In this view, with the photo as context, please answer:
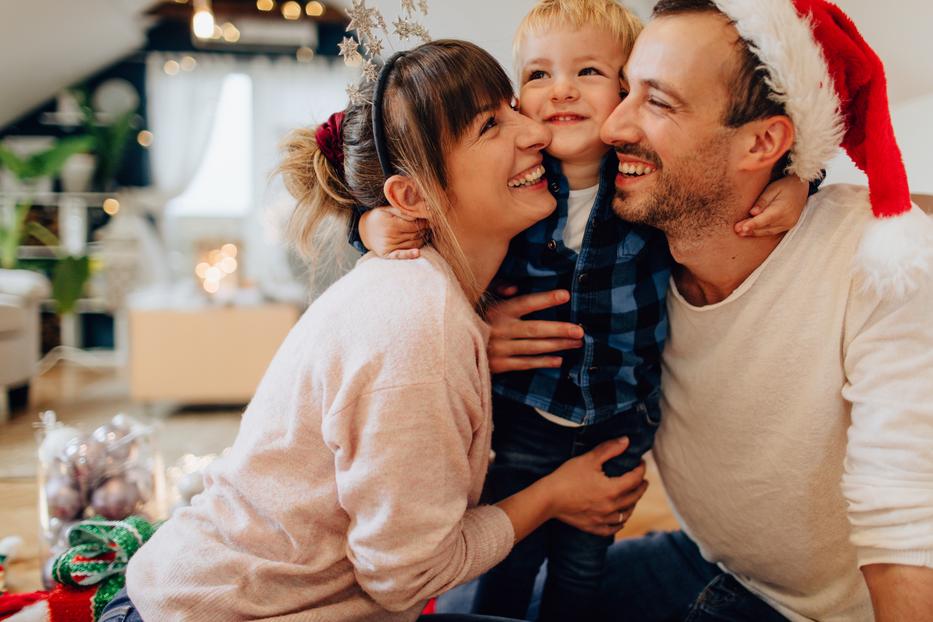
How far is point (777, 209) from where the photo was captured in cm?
118

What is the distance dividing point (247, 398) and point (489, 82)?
11.6ft

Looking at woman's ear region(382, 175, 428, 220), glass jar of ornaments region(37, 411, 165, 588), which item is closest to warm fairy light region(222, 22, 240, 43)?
glass jar of ornaments region(37, 411, 165, 588)

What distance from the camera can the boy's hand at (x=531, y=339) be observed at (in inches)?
52.4

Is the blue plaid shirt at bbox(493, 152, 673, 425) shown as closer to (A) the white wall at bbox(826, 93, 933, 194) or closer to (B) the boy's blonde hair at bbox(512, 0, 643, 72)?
(B) the boy's blonde hair at bbox(512, 0, 643, 72)

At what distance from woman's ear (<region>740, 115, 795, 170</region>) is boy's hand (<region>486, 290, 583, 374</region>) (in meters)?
0.38

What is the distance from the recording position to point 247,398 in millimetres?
4344

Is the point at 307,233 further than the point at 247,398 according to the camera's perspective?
No

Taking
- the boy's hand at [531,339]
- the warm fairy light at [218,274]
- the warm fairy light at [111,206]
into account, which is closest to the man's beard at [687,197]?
the boy's hand at [531,339]

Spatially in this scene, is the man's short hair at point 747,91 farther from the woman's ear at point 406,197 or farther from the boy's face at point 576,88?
the woman's ear at point 406,197

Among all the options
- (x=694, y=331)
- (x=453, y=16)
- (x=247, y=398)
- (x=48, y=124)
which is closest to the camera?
(x=694, y=331)

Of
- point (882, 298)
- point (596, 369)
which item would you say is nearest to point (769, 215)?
point (882, 298)

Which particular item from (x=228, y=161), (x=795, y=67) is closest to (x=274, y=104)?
(x=228, y=161)

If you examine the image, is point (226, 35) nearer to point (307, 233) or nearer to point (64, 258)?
point (64, 258)

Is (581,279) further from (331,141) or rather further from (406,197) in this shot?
(331,141)
